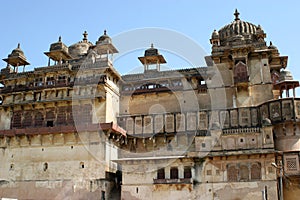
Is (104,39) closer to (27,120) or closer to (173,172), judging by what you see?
(27,120)

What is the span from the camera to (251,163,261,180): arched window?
29562 millimetres

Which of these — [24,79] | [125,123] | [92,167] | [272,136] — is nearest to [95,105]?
[125,123]

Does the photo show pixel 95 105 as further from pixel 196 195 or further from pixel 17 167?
pixel 196 195

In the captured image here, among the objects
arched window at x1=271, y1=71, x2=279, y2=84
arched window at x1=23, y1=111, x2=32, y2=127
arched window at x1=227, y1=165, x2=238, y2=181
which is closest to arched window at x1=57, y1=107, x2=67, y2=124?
arched window at x1=23, y1=111, x2=32, y2=127

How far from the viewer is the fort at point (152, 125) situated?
30359 mm

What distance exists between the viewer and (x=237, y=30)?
1633 inches

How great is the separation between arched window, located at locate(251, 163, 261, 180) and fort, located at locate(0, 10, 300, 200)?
167 mm

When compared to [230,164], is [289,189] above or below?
below

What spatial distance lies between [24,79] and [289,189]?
1078 inches

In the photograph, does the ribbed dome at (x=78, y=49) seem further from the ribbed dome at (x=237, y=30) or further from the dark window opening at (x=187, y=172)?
the dark window opening at (x=187, y=172)

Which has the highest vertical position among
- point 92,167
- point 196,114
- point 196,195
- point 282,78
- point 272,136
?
point 282,78

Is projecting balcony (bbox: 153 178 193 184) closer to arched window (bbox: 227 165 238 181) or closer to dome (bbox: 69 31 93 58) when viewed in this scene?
arched window (bbox: 227 165 238 181)

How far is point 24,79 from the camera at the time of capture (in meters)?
39.8

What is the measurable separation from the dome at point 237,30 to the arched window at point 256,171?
15658 millimetres
